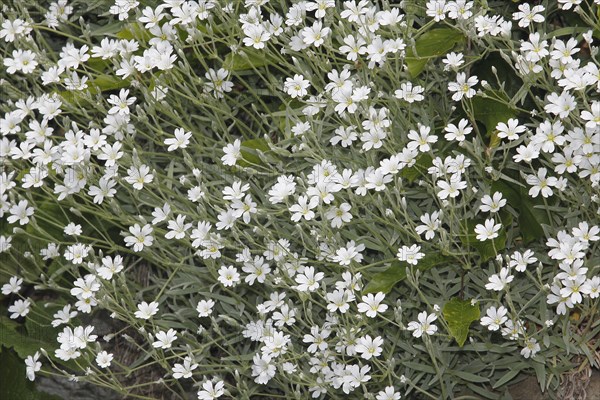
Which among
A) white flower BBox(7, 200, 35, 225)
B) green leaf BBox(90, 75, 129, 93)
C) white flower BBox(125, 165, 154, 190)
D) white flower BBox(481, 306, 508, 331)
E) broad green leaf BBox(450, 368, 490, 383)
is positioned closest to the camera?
white flower BBox(481, 306, 508, 331)

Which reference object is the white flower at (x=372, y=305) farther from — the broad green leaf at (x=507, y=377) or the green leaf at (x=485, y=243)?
the broad green leaf at (x=507, y=377)

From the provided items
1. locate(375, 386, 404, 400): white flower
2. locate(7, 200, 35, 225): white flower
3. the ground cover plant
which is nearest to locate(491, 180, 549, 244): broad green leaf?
the ground cover plant

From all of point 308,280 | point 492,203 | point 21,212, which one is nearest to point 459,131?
point 492,203

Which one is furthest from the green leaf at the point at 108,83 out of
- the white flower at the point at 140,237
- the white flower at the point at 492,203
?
the white flower at the point at 492,203

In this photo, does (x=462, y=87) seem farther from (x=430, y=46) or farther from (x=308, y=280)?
(x=308, y=280)

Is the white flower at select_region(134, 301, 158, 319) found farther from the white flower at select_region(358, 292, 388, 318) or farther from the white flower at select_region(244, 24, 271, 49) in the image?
the white flower at select_region(244, 24, 271, 49)

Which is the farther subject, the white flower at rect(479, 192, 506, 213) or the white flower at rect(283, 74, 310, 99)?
the white flower at rect(283, 74, 310, 99)
